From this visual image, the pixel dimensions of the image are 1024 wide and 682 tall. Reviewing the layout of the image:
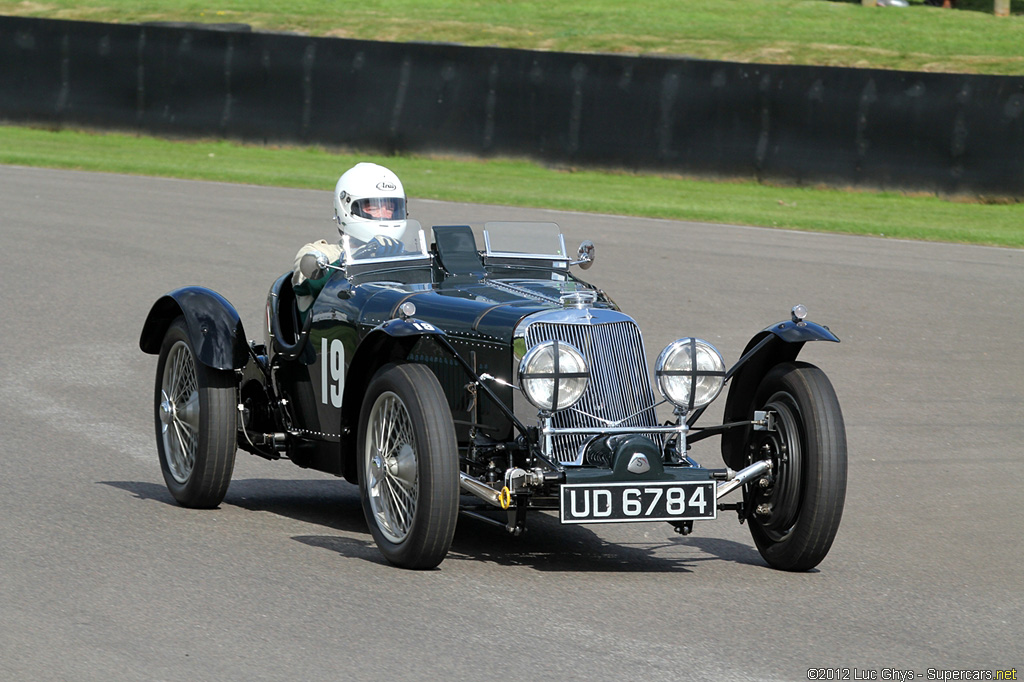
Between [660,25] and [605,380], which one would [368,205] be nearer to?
[605,380]

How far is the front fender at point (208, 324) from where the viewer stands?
283 inches

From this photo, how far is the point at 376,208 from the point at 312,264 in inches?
26.3

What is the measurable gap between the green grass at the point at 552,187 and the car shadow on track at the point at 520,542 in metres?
13.1

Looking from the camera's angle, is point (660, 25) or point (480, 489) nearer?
point (480, 489)

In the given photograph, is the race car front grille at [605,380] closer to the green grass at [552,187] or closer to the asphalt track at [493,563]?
the asphalt track at [493,563]

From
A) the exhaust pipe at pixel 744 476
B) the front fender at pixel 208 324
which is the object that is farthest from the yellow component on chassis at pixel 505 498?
the front fender at pixel 208 324

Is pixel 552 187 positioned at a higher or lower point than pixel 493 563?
higher

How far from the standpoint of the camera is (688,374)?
6223mm

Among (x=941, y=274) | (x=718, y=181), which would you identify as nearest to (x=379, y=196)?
(x=941, y=274)

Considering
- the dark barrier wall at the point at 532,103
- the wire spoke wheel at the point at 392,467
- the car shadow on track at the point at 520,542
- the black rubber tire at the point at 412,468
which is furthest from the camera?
the dark barrier wall at the point at 532,103

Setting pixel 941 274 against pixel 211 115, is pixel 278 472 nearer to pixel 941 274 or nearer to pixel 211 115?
pixel 941 274

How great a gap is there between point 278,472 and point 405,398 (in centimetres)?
265

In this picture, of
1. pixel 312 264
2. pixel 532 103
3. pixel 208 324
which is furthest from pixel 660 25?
pixel 312 264

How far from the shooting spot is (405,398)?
5965mm
